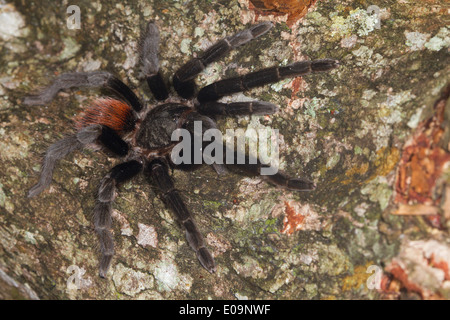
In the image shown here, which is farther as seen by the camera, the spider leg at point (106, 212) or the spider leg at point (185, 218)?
the spider leg at point (106, 212)

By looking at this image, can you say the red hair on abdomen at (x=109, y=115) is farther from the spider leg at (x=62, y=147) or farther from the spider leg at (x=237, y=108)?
the spider leg at (x=237, y=108)

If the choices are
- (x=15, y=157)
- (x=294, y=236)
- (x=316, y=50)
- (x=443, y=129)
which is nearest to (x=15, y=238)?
(x=15, y=157)

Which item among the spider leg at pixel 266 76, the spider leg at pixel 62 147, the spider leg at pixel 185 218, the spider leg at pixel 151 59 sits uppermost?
the spider leg at pixel 151 59
